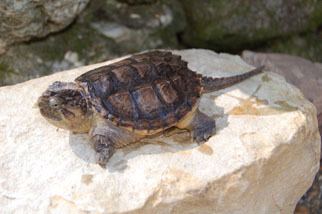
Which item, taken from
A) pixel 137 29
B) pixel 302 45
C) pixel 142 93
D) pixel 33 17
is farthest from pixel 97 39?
pixel 302 45

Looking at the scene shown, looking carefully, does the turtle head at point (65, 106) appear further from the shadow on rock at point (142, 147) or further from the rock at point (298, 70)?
the rock at point (298, 70)

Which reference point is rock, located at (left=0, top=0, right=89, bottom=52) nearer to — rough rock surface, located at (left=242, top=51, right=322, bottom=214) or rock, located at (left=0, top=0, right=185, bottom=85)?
rock, located at (left=0, top=0, right=185, bottom=85)

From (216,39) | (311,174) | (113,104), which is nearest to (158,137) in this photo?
(113,104)

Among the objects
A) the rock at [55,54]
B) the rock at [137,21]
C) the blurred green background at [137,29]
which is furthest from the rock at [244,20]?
the rock at [55,54]

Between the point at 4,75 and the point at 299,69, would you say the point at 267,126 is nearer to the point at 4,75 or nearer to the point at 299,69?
the point at 299,69

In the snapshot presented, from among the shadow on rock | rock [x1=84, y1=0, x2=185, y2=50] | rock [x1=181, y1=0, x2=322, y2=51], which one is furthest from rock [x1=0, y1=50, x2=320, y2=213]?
rock [x1=181, y1=0, x2=322, y2=51]

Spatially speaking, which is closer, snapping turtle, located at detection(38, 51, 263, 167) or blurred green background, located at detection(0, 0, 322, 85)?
snapping turtle, located at detection(38, 51, 263, 167)

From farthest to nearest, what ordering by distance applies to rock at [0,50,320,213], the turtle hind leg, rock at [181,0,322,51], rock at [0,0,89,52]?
rock at [181,0,322,51]
rock at [0,0,89,52]
the turtle hind leg
rock at [0,50,320,213]

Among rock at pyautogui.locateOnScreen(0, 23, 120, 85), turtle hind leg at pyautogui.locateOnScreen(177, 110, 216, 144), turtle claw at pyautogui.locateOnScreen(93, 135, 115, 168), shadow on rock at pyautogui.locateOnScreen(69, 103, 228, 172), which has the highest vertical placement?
turtle hind leg at pyautogui.locateOnScreen(177, 110, 216, 144)
